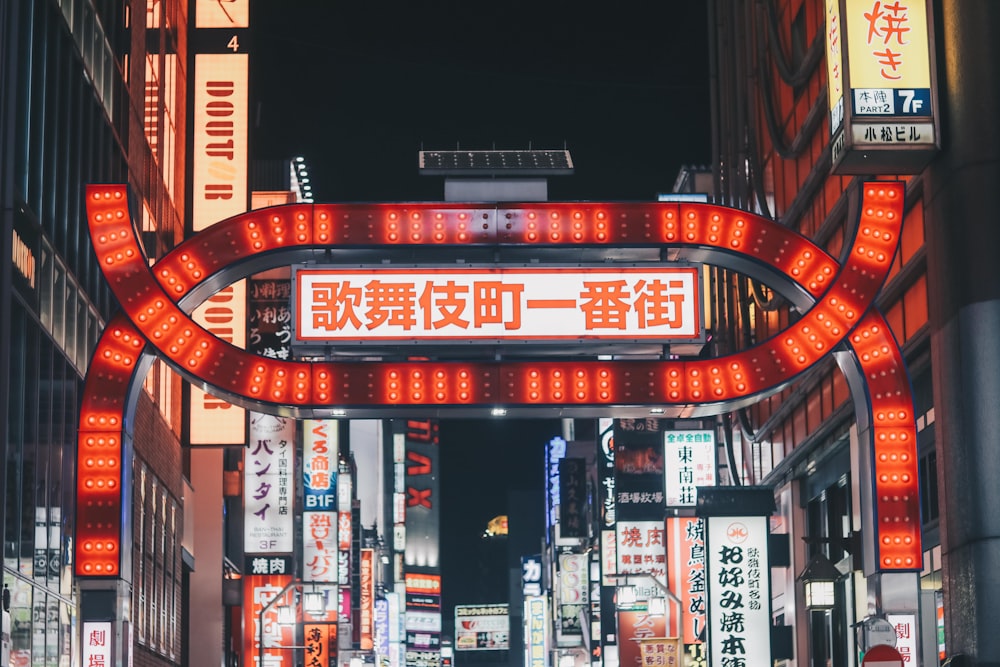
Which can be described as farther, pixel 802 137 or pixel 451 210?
A: pixel 802 137

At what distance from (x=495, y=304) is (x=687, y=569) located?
30.6m

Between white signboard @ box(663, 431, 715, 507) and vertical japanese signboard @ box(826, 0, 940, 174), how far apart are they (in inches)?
1159

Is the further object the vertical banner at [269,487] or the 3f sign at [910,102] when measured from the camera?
the vertical banner at [269,487]

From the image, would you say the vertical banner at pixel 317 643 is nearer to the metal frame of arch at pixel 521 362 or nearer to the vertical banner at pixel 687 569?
the vertical banner at pixel 687 569

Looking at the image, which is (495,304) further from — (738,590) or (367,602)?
(367,602)

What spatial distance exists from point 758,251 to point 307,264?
5241 mm

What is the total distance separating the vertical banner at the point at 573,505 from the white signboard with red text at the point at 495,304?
85874 mm

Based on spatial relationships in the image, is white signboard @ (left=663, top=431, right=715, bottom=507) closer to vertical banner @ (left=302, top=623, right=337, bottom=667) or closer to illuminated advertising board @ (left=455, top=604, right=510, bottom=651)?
vertical banner @ (left=302, top=623, right=337, bottom=667)

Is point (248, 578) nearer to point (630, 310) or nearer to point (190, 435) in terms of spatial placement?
point (190, 435)

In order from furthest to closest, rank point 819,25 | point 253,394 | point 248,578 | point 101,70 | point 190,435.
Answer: point 248,578 → point 190,435 → point 819,25 → point 101,70 → point 253,394

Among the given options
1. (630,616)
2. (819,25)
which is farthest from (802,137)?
(630,616)

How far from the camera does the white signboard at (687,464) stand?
48062 mm

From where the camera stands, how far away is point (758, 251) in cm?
1873

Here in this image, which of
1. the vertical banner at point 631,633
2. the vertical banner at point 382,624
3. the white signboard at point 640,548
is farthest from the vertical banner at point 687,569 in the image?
the vertical banner at point 382,624
